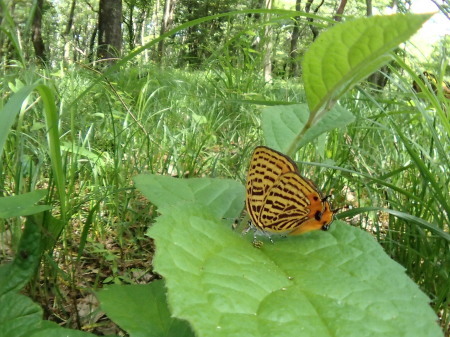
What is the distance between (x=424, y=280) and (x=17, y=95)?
1.16 metres

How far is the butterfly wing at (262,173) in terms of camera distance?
842 mm

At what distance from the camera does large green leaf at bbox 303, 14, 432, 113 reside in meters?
0.58

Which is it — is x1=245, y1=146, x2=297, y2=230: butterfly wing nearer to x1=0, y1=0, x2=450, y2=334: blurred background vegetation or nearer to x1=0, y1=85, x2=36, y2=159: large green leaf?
x1=0, y1=0, x2=450, y2=334: blurred background vegetation

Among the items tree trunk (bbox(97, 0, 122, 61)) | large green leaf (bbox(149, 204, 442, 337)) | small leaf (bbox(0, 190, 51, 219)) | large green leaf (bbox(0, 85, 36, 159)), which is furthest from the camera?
tree trunk (bbox(97, 0, 122, 61))

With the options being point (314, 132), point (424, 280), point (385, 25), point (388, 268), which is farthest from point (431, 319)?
point (424, 280)

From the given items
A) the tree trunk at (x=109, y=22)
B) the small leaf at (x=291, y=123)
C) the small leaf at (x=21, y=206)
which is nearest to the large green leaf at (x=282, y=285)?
the small leaf at (x=291, y=123)

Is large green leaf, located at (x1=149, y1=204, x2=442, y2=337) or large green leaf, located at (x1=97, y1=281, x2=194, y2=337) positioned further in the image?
large green leaf, located at (x1=97, y1=281, x2=194, y2=337)

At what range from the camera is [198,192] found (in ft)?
3.41

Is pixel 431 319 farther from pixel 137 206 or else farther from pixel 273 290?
pixel 137 206

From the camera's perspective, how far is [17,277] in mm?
1043

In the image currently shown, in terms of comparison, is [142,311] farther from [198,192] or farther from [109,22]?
[109,22]

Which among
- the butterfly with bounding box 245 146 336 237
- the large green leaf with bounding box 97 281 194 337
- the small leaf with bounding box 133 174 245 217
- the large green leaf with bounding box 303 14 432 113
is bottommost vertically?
the large green leaf with bounding box 97 281 194 337

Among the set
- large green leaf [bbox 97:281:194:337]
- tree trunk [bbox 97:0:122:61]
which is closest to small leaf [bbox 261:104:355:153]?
large green leaf [bbox 97:281:194:337]

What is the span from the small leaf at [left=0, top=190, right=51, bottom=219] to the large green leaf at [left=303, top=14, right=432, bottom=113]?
0.62 m
